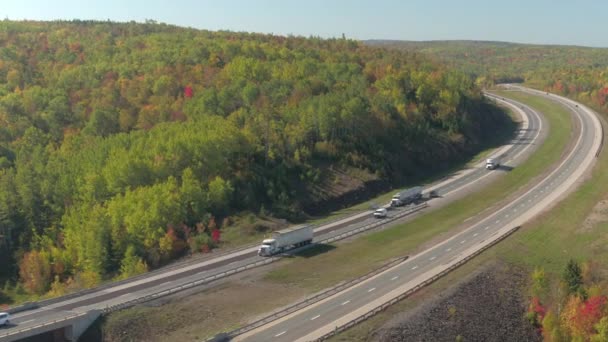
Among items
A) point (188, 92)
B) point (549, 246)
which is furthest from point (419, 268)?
point (188, 92)

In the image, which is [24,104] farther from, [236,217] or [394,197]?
[394,197]

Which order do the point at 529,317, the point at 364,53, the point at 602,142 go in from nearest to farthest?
the point at 529,317
the point at 602,142
the point at 364,53

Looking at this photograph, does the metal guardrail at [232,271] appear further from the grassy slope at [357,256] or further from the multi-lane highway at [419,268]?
the multi-lane highway at [419,268]

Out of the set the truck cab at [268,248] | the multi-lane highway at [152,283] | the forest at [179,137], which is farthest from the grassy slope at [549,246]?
the forest at [179,137]

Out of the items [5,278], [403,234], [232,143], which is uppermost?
[232,143]

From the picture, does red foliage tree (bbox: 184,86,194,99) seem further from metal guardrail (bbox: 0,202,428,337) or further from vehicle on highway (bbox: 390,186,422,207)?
metal guardrail (bbox: 0,202,428,337)

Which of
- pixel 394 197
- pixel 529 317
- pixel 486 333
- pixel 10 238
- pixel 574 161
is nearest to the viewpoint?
pixel 486 333

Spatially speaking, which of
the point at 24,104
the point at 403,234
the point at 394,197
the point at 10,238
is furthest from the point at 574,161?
the point at 24,104

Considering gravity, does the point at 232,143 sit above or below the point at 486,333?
above
